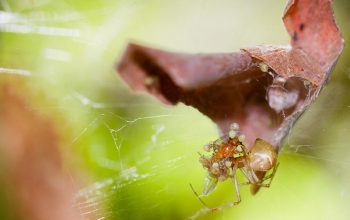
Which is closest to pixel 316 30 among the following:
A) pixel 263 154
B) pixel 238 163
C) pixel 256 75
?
pixel 256 75

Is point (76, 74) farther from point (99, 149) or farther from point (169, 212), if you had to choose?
point (169, 212)

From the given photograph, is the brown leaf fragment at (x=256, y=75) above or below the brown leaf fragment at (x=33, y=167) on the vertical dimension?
above

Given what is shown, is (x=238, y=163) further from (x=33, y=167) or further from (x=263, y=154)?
(x=33, y=167)

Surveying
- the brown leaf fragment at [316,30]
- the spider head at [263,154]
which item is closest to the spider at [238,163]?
the spider head at [263,154]

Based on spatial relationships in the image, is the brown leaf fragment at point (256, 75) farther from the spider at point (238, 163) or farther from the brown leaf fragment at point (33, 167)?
the brown leaf fragment at point (33, 167)

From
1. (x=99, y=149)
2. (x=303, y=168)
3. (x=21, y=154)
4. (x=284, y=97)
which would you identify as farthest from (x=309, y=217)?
(x=21, y=154)

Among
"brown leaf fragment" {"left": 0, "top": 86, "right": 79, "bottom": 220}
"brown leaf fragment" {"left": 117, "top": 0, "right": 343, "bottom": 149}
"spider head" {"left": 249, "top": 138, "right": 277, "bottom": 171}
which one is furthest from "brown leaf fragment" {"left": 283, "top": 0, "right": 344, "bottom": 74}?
"brown leaf fragment" {"left": 0, "top": 86, "right": 79, "bottom": 220}
